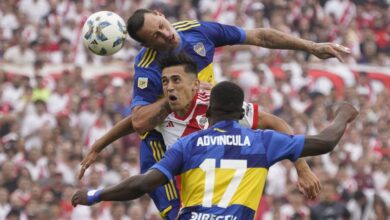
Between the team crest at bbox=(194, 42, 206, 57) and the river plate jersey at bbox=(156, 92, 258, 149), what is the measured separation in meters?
0.46

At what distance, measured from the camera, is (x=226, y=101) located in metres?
8.87

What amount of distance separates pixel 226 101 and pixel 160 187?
7.01ft

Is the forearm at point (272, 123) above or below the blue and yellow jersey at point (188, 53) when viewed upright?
below

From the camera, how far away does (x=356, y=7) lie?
2427cm

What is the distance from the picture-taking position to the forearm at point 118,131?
10.6m

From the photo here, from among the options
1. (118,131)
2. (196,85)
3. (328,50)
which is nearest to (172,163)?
(196,85)

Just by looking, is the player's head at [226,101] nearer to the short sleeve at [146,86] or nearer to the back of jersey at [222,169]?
the back of jersey at [222,169]

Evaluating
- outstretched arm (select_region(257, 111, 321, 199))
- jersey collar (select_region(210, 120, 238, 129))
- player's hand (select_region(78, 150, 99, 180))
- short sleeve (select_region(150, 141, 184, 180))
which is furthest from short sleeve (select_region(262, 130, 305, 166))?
player's hand (select_region(78, 150, 99, 180))

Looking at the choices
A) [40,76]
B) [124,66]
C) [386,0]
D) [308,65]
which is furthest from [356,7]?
[40,76]

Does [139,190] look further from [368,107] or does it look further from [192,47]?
[368,107]

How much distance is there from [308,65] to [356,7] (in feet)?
10.3

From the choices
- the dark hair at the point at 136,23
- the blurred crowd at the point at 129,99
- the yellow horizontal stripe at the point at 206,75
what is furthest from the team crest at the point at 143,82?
the blurred crowd at the point at 129,99

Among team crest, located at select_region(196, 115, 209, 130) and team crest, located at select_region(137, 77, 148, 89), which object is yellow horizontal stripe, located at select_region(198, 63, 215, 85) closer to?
team crest, located at select_region(196, 115, 209, 130)

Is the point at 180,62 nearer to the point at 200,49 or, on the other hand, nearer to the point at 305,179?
the point at 200,49
